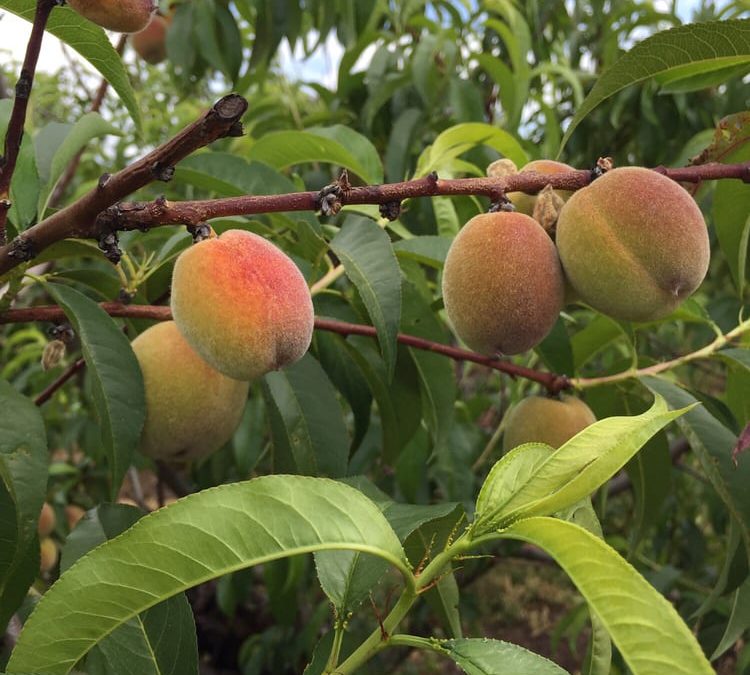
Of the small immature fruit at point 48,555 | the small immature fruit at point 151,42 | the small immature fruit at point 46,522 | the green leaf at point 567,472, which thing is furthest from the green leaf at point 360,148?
the small immature fruit at point 151,42

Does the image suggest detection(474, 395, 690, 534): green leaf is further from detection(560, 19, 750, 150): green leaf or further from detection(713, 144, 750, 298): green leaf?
detection(713, 144, 750, 298): green leaf

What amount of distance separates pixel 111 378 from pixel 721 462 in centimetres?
82

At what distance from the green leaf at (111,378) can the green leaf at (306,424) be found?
0.67 ft

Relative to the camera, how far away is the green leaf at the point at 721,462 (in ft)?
3.54

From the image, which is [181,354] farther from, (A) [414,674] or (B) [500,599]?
(B) [500,599]

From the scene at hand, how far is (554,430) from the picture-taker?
1228mm

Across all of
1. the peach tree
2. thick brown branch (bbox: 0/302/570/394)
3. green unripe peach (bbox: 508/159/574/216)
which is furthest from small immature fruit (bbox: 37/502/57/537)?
green unripe peach (bbox: 508/159/574/216)

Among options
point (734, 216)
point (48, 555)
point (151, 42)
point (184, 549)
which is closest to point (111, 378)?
point (184, 549)

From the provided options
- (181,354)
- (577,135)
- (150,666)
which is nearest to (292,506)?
(150,666)

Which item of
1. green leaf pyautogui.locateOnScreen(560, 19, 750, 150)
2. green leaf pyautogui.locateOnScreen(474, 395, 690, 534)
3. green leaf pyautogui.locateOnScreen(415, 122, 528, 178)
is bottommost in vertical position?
green leaf pyautogui.locateOnScreen(474, 395, 690, 534)

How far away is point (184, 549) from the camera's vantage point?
2.00ft

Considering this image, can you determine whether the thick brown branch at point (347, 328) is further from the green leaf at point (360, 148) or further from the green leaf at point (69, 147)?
the green leaf at point (360, 148)

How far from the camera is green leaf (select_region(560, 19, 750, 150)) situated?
0.94m

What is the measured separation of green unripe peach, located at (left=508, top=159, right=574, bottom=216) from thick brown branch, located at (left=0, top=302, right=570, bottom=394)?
0.83 feet
